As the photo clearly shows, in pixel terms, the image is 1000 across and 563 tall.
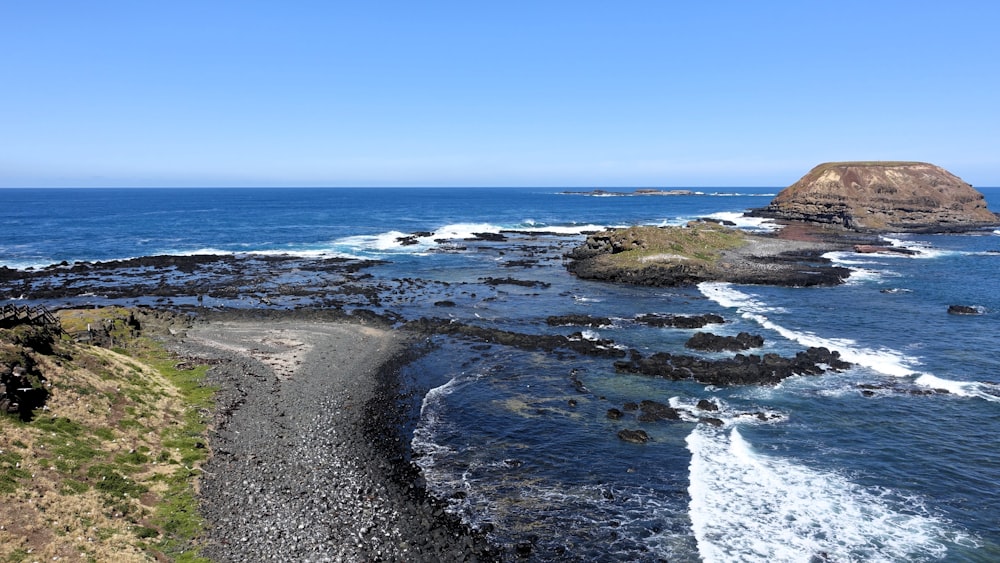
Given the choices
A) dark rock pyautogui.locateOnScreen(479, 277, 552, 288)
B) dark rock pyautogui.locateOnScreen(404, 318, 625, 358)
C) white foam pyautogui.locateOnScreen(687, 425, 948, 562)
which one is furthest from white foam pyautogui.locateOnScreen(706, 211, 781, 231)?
white foam pyautogui.locateOnScreen(687, 425, 948, 562)

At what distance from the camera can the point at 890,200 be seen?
12375 centimetres

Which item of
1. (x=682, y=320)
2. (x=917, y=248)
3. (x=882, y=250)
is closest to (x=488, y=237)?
(x=682, y=320)

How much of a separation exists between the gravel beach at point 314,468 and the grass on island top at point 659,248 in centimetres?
4061

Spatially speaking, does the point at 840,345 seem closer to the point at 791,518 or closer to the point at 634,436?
the point at 634,436

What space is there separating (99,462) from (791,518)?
2671cm

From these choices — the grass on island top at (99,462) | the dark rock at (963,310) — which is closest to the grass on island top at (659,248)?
the dark rock at (963,310)

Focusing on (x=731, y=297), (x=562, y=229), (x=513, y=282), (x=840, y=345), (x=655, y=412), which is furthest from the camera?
(x=562, y=229)

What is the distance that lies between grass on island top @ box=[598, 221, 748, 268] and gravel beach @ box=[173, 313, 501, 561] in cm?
4061

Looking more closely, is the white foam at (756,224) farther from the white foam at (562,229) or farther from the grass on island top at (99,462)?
the grass on island top at (99,462)

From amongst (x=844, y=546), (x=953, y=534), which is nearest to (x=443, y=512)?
(x=844, y=546)

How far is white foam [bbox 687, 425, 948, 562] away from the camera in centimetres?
1906

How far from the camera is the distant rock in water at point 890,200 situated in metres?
119

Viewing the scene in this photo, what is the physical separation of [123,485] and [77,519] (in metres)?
2.83

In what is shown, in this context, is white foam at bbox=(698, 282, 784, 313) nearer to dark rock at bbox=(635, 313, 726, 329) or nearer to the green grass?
dark rock at bbox=(635, 313, 726, 329)
